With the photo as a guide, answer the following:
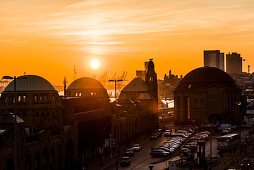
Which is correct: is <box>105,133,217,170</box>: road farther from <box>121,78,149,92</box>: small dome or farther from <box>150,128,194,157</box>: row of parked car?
<box>121,78,149,92</box>: small dome

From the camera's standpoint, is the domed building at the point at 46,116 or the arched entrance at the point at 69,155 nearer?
the domed building at the point at 46,116

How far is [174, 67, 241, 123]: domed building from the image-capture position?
181 m

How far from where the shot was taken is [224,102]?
182 metres

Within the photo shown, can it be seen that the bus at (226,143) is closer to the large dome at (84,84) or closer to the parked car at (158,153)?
the parked car at (158,153)

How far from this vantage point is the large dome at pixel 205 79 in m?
182

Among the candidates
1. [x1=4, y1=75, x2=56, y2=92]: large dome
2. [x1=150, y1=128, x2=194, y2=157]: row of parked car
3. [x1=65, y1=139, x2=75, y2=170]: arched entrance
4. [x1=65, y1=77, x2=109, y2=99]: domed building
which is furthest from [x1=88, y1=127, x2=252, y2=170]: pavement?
[x1=65, y1=77, x2=109, y2=99]: domed building

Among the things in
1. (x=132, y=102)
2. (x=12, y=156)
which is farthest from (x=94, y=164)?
(x=132, y=102)

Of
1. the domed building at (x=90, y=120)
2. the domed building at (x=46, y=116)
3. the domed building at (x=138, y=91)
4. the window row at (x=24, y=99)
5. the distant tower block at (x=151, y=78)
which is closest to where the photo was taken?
the domed building at (x=46, y=116)

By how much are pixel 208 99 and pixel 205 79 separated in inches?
301

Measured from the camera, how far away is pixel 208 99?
181875mm

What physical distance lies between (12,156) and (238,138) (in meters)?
68.6

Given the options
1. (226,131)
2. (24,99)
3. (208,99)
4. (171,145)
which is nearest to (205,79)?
(208,99)

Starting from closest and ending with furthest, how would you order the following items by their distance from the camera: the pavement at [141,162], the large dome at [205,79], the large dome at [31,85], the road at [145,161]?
the road at [145,161] → the pavement at [141,162] → the large dome at [31,85] → the large dome at [205,79]

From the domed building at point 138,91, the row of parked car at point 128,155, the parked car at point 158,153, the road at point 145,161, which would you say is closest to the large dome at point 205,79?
the domed building at point 138,91
